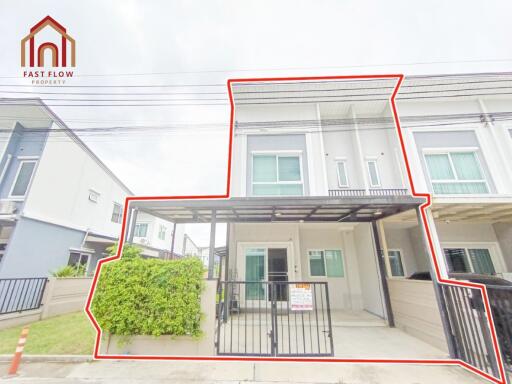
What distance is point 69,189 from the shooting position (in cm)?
925

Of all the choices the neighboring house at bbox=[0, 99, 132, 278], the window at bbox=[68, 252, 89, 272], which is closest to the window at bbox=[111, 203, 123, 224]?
the neighboring house at bbox=[0, 99, 132, 278]

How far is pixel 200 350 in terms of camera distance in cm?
370

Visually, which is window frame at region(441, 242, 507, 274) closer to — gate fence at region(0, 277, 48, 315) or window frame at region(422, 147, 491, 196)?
window frame at region(422, 147, 491, 196)

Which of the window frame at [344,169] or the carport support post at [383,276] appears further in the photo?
the window frame at [344,169]

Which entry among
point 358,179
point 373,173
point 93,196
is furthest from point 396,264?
point 93,196

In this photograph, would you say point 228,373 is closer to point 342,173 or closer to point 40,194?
point 342,173

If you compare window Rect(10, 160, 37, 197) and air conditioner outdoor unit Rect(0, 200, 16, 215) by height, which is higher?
window Rect(10, 160, 37, 197)

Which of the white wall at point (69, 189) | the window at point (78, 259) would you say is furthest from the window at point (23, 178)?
the window at point (78, 259)

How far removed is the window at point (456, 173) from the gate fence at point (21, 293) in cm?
1340

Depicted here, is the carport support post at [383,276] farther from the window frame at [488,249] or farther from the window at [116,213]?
the window at [116,213]

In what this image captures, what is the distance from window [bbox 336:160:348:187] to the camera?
8411mm

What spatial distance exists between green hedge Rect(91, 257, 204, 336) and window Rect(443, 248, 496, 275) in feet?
28.5

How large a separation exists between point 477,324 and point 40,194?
1268 centimetres

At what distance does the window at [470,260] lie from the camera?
7020 millimetres
